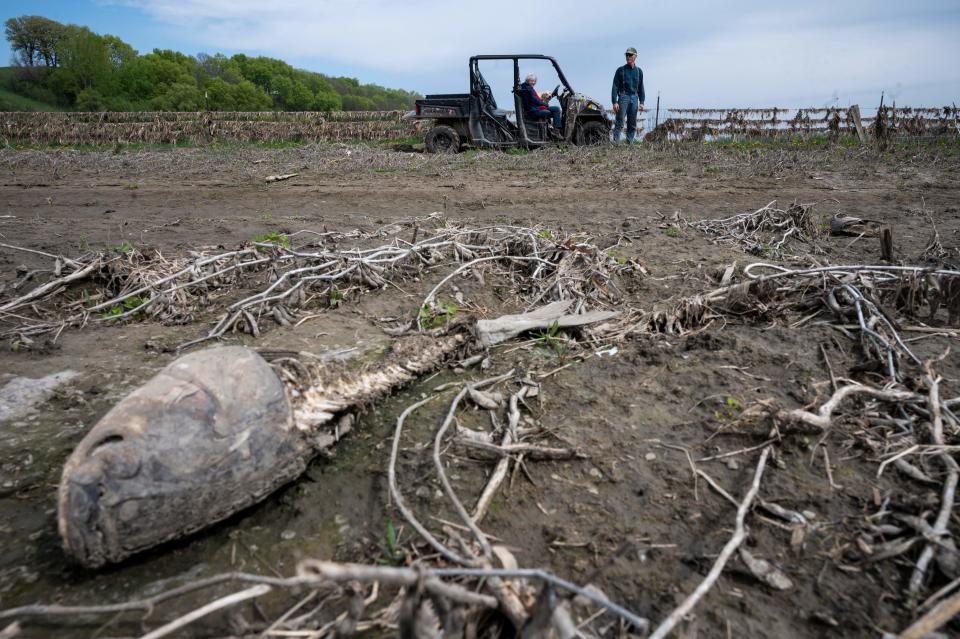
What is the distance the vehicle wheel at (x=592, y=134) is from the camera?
41.2 feet

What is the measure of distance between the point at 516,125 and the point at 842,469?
38.9 feet

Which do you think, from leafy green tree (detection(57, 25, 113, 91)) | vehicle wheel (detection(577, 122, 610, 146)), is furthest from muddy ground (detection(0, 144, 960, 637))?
leafy green tree (detection(57, 25, 113, 91))

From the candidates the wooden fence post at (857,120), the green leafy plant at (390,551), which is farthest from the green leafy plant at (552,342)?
the wooden fence post at (857,120)

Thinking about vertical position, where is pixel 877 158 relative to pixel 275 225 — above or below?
above

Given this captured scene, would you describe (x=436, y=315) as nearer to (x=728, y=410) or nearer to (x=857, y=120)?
(x=728, y=410)

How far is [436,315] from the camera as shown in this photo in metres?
3.58

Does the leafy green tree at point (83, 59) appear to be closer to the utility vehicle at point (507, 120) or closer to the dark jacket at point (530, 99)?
the utility vehicle at point (507, 120)

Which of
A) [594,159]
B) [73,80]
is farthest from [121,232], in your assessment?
[73,80]

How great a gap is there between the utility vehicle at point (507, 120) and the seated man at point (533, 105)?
0.10 m

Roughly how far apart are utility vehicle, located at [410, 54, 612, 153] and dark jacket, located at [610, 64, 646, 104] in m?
0.53

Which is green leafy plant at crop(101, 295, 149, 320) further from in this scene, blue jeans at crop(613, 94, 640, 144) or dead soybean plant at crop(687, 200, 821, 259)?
blue jeans at crop(613, 94, 640, 144)

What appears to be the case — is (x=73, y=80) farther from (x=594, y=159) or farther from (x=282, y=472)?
(x=282, y=472)

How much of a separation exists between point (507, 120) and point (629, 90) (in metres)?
3.02

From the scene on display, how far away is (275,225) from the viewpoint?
6.34m
